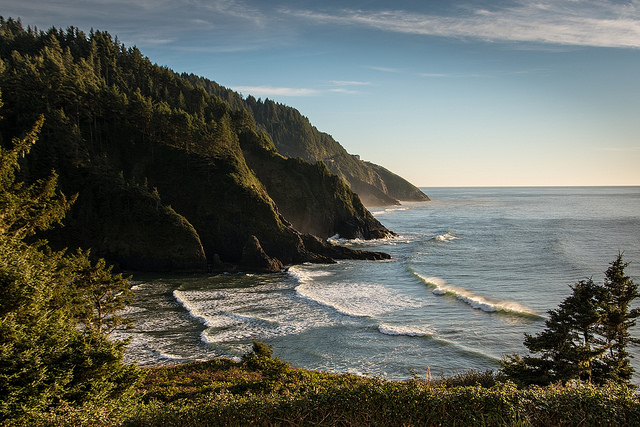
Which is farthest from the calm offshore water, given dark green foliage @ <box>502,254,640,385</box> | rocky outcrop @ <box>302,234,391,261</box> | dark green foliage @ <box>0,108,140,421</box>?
dark green foliage @ <box>0,108,140,421</box>

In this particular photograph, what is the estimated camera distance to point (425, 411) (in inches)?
442

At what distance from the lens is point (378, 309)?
125 ft

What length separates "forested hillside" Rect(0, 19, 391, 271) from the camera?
187ft

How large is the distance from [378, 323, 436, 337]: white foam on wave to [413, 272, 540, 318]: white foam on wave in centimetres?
841

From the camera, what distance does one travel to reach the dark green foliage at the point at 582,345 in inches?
690

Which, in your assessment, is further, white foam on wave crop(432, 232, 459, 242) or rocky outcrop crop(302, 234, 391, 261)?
white foam on wave crop(432, 232, 459, 242)

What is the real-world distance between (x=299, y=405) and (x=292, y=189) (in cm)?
7521

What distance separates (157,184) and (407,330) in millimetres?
52244

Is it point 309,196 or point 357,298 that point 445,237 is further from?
point 357,298

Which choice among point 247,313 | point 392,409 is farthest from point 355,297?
point 392,409

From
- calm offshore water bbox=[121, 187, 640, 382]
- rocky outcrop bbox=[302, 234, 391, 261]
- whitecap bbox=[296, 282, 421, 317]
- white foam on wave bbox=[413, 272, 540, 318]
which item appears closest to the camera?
calm offshore water bbox=[121, 187, 640, 382]

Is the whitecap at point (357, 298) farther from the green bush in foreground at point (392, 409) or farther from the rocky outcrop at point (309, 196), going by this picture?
the rocky outcrop at point (309, 196)

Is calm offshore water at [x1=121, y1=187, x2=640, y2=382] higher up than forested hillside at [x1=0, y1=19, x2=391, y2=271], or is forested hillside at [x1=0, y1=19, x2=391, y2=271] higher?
forested hillside at [x1=0, y1=19, x2=391, y2=271]

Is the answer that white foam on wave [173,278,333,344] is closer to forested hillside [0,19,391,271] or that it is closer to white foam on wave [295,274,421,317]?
white foam on wave [295,274,421,317]
